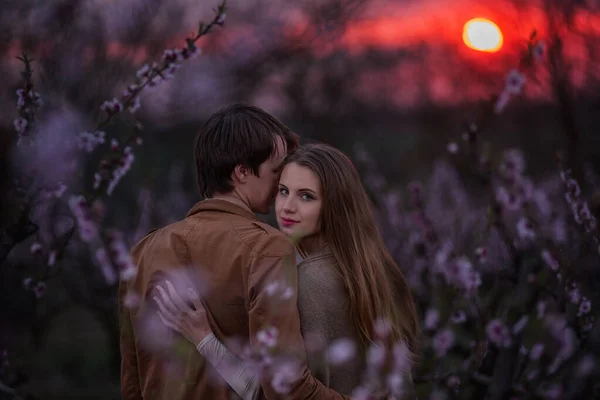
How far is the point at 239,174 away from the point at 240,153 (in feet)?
0.24

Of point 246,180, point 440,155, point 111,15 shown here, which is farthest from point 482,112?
point 440,155

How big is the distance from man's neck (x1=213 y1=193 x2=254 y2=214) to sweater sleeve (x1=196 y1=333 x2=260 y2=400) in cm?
44

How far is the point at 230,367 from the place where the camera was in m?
2.17

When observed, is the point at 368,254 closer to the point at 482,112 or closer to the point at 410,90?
the point at 482,112

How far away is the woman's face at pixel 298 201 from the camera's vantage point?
7.95ft

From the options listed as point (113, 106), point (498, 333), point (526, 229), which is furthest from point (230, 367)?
point (526, 229)

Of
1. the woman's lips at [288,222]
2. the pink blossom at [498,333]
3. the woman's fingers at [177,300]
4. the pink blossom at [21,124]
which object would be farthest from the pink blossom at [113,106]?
the pink blossom at [498,333]

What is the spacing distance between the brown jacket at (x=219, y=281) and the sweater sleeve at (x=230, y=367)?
42 mm

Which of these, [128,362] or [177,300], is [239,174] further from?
[128,362]

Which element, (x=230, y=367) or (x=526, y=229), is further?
(x=526, y=229)

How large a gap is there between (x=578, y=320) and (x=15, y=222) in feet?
8.40

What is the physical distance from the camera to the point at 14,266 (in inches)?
181

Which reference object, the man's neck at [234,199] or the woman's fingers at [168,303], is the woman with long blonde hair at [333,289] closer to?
the woman's fingers at [168,303]

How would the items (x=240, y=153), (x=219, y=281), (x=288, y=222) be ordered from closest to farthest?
(x=219, y=281)
(x=240, y=153)
(x=288, y=222)
